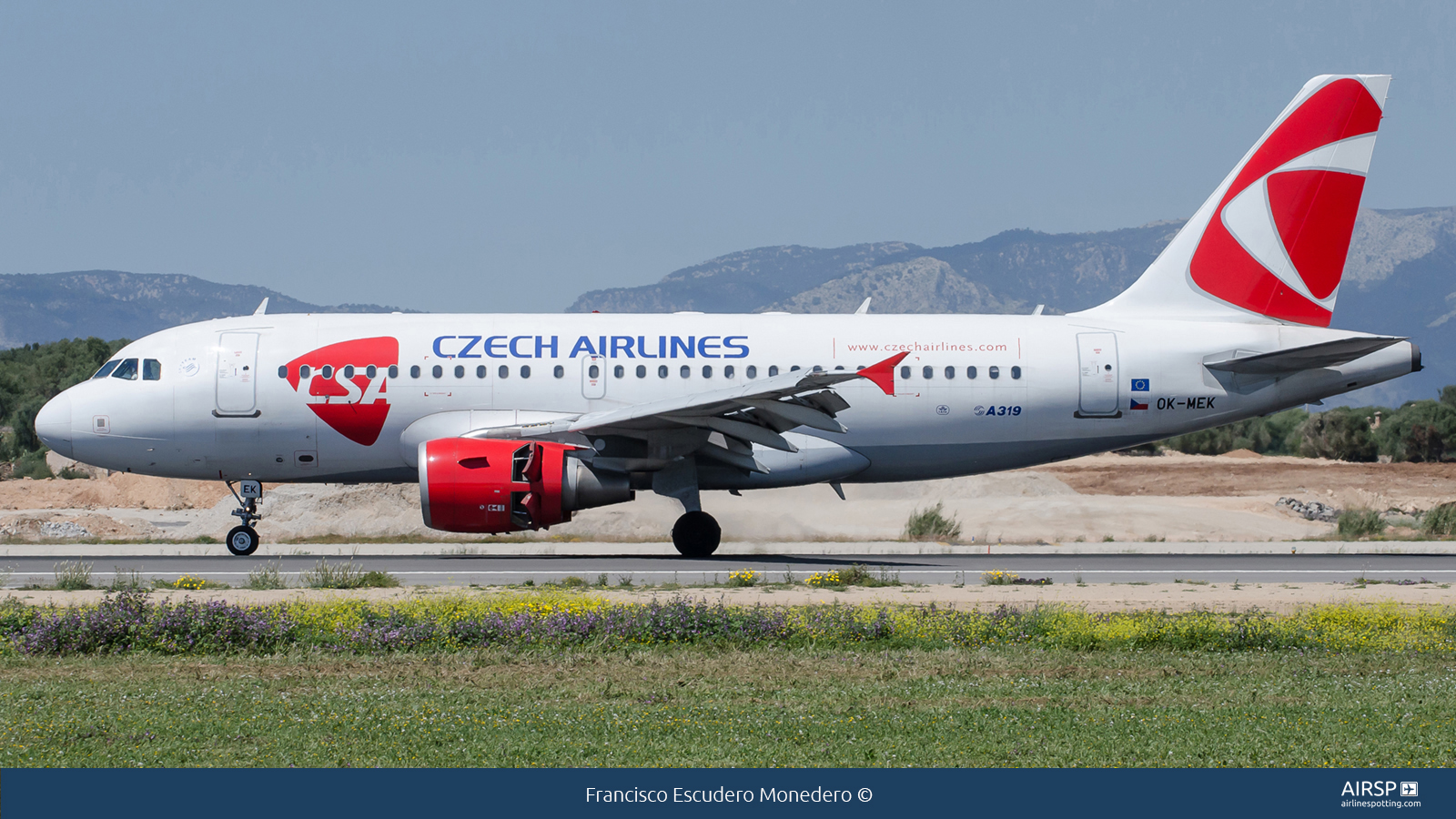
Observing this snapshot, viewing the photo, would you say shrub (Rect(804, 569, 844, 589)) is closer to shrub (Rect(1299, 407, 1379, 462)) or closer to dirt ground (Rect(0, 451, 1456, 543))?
dirt ground (Rect(0, 451, 1456, 543))

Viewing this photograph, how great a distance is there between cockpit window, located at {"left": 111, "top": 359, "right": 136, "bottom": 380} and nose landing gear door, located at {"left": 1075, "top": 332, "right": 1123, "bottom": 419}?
636 inches

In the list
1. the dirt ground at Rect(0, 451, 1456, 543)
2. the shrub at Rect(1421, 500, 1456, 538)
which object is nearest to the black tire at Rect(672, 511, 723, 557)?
the dirt ground at Rect(0, 451, 1456, 543)

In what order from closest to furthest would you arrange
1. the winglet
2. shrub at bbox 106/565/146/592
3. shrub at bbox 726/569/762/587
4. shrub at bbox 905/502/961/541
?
shrub at bbox 106/565/146/592
shrub at bbox 726/569/762/587
the winglet
shrub at bbox 905/502/961/541

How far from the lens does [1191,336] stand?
78.5ft

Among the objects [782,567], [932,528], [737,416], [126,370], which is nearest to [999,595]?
[782,567]

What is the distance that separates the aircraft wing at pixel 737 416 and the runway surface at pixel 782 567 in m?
2.04

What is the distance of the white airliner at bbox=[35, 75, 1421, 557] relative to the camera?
887 inches

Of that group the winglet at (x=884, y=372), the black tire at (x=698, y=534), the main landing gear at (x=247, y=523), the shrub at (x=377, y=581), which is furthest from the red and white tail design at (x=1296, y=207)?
the main landing gear at (x=247, y=523)

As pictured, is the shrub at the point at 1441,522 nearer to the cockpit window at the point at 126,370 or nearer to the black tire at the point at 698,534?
the black tire at the point at 698,534

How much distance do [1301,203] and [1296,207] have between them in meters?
0.12

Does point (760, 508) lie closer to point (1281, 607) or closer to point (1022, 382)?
point (1022, 382)

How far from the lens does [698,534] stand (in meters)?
23.0

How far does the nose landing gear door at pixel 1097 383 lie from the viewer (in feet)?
77.0

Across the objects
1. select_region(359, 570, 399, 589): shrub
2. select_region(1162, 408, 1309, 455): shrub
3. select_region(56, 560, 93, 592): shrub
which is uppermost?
select_region(1162, 408, 1309, 455): shrub
